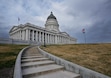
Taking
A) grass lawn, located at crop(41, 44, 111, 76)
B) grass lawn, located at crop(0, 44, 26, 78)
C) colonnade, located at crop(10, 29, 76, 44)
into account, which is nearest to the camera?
grass lawn, located at crop(0, 44, 26, 78)

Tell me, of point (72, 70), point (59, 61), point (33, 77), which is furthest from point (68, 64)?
point (33, 77)

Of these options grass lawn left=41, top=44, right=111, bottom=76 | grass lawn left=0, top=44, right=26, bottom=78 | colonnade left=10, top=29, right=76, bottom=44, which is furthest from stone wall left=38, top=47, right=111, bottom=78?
colonnade left=10, top=29, right=76, bottom=44

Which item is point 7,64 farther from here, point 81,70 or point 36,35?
point 36,35

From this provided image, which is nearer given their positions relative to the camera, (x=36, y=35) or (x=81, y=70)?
(x=81, y=70)

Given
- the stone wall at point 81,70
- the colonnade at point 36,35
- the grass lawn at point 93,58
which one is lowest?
the stone wall at point 81,70

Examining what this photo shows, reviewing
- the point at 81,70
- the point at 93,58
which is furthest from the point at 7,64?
the point at 93,58

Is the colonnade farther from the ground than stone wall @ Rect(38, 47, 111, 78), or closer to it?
farther from the ground

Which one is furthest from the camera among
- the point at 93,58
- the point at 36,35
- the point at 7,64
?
the point at 36,35

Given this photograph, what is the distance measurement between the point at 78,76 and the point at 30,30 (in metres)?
61.6

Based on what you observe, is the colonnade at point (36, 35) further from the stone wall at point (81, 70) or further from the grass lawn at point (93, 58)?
the stone wall at point (81, 70)

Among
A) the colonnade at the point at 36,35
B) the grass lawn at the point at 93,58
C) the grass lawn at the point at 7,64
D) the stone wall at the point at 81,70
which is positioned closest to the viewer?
the stone wall at the point at 81,70

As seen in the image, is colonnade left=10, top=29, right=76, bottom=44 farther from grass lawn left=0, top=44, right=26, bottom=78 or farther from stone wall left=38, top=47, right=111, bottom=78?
stone wall left=38, top=47, right=111, bottom=78

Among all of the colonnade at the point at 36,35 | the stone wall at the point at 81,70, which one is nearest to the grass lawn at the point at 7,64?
the stone wall at the point at 81,70

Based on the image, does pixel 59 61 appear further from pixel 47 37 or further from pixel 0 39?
pixel 47 37
